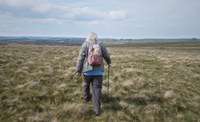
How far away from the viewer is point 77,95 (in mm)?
5059

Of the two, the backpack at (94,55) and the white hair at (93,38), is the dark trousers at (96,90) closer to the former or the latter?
the backpack at (94,55)

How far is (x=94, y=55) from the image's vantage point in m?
3.66

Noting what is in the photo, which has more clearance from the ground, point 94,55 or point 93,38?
point 93,38

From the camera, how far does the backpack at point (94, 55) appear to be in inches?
144

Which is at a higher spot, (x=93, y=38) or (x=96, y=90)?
(x=93, y=38)

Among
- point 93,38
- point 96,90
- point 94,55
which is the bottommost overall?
point 96,90

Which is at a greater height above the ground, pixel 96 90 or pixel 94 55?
pixel 94 55

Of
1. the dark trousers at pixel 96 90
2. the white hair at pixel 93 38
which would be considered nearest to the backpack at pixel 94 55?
the white hair at pixel 93 38

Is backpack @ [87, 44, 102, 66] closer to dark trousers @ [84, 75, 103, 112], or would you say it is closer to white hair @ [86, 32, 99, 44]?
white hair @ [86, 32, 99, 44]

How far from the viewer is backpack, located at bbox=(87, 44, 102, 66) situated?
12.0 ft

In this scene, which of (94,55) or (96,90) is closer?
(94,55)

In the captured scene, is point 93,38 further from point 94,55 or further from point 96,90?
point 96,90

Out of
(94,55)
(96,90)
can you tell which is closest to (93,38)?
(94,55)

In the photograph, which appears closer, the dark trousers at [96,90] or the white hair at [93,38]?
the dark trousers at [96,90]
